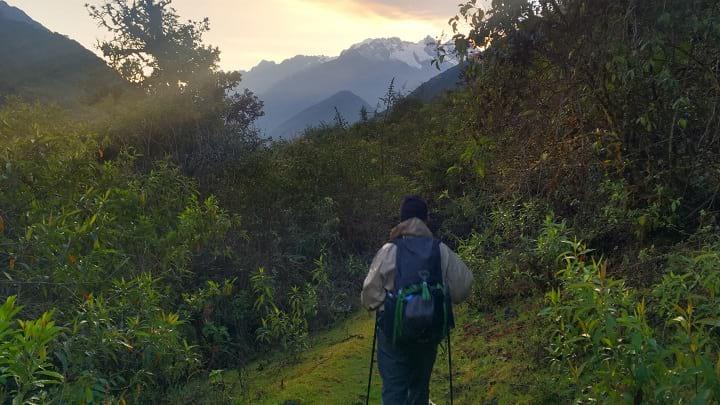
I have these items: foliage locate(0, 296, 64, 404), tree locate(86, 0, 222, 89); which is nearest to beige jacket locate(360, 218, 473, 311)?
foliage locate(0, 296, 64, 404)

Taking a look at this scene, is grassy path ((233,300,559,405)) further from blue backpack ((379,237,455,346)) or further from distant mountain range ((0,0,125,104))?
distant mountain range ((0,0,125,104))

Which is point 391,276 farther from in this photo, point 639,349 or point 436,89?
point 436,89

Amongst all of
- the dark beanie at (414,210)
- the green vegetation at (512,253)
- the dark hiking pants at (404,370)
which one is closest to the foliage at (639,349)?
the green vegetation at (512,253)

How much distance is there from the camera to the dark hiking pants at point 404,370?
4.07 m

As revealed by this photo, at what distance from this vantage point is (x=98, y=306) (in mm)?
3918

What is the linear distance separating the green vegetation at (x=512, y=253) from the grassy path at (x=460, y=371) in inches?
1.4

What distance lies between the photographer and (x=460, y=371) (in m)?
5.47

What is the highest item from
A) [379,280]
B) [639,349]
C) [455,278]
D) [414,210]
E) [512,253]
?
[414,210]

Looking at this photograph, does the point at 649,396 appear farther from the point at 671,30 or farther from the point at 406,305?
the point at 671,30

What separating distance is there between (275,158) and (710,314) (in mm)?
11699

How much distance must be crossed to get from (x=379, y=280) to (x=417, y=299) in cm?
46

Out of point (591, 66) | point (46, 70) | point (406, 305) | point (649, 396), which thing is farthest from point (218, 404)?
point (46, 70)

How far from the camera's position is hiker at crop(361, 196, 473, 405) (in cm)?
377

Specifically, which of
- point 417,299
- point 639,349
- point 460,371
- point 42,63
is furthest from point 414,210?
point 42,63
